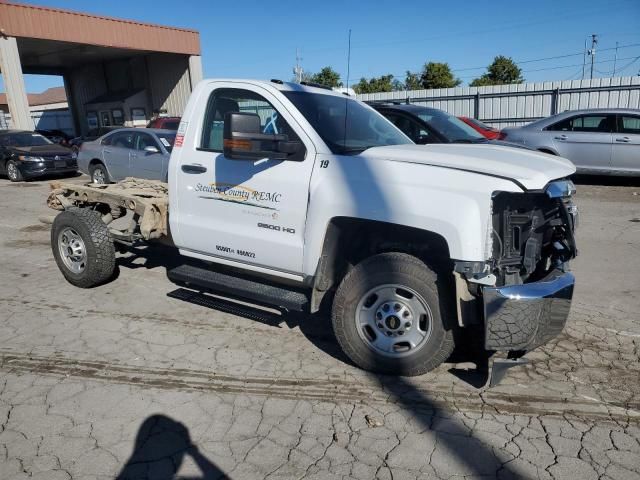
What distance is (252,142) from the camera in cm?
352

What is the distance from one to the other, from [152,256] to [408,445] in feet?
16.3

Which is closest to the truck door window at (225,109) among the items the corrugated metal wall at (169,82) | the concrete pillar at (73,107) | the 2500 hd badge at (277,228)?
the 2500 hd badge at (277,228)

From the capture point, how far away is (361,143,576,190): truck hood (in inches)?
122

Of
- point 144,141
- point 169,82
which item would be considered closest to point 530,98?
point 144,141

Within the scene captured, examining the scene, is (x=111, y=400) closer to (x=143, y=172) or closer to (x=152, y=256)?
(x=152, y=256)

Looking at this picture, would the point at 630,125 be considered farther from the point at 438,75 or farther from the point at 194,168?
the point at 438,75

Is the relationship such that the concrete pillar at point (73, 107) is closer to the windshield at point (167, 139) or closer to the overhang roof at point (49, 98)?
the overhang roof at point (49, 98)

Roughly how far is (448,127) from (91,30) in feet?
65.6

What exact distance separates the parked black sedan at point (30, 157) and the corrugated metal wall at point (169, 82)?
1214cm

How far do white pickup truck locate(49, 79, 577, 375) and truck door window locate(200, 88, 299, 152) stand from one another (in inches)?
0.4

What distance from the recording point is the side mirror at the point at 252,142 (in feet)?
11.4

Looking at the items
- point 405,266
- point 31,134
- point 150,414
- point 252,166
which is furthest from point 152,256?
point 31,134

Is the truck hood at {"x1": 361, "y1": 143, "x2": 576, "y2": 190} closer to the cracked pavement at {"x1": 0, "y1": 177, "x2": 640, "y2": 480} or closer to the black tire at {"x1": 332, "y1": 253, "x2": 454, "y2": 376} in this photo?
the black tire at {"x1": 332, "y1": 253, "x2": 454, "y2": 376}

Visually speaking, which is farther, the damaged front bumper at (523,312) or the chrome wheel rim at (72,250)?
the chrome wheel rim at (72,250)
